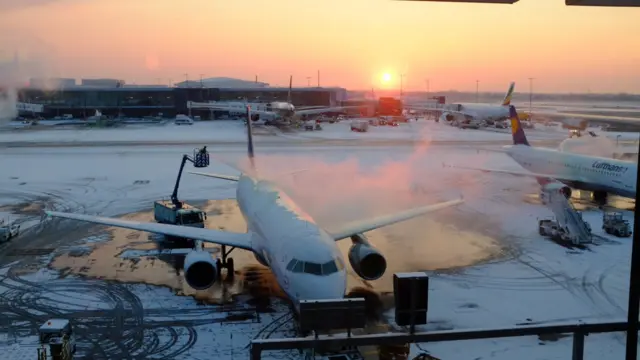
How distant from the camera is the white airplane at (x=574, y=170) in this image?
3183 centimetres

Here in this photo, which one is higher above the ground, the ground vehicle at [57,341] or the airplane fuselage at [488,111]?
the airplane fuselage at [488,111]

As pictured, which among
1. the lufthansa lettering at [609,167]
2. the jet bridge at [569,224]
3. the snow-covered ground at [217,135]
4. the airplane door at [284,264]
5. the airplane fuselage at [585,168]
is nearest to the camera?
the airplane door at [284,264]

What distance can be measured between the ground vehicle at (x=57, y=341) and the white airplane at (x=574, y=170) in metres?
22.9

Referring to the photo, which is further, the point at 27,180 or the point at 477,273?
the point at 27,180

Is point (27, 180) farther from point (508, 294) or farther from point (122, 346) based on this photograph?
point (508, 294)

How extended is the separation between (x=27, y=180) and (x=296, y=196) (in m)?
23.3

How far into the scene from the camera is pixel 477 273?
2255 cm

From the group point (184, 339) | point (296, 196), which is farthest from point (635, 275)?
point (296, 196)

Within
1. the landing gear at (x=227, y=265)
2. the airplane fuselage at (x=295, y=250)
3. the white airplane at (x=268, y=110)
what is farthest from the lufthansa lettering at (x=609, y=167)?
the white airplane at (x=268, y=110)

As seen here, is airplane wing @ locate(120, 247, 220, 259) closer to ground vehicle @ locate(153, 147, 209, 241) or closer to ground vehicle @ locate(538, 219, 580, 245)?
ground vehicle @ locate(153, 147, 209, 241)

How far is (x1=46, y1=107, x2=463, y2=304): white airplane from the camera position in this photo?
16.0 m

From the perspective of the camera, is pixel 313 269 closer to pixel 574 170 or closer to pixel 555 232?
pixel 555 232

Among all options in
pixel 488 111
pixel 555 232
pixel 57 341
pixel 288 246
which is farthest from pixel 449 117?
pixel 57 341

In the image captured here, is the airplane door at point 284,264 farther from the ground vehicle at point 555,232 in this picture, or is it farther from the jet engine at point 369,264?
the ground vehicle at point 555,232
